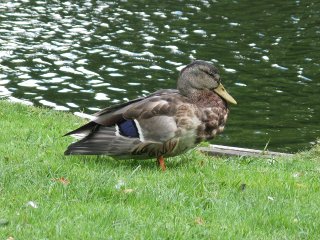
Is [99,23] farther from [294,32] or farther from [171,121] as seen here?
[171,121]

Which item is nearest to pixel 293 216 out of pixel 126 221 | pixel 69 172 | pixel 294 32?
pixel 126 221

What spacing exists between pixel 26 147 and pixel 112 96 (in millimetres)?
8525

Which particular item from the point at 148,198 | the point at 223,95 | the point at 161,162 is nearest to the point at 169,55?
the point at 223,95

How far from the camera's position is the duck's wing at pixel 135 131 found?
8000mm

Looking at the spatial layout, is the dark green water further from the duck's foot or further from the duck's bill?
the duck's foot

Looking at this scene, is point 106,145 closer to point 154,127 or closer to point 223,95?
point 154,127

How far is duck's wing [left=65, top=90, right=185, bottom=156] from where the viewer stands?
26.2ft

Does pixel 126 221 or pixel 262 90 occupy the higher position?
pixel 126 221

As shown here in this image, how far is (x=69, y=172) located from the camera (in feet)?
24.6

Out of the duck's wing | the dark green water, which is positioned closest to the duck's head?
the duck's wing

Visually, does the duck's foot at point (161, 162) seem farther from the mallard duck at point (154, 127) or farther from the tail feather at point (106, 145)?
the tail feather at point (106, 145)

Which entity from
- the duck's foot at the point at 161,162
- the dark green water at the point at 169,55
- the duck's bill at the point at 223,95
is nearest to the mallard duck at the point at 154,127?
the duck's foot at the point at 161,162

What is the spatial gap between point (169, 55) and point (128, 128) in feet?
43.3

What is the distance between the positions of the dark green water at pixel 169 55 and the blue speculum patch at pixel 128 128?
6.58 m
